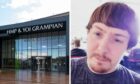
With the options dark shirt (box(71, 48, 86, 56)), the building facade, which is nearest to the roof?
the building facade

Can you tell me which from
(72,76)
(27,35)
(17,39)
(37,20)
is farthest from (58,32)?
(72,76)

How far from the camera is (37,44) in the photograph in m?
39.8

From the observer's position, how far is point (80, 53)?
338cm

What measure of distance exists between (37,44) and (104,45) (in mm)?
36961

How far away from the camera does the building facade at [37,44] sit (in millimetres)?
34469

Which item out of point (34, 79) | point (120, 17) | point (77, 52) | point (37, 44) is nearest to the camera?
point (120, 17)

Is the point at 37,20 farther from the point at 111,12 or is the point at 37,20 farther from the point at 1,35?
the point at 111,12

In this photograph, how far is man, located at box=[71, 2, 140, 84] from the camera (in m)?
3.10

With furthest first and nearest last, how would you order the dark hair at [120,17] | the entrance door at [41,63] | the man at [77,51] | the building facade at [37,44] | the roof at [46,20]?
the entrance door at [41,63], the building facade at [37,44], the roof at [46,20], the man at [77,51], the dark hair at [120,17]

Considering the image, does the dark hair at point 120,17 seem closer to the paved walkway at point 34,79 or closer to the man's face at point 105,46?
the man's face at point 105,46

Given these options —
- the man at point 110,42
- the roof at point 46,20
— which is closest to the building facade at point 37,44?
the roof at point 46,20

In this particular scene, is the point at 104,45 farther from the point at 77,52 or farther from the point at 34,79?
the point at 34,79

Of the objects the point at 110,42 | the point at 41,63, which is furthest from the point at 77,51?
the point at 41,63

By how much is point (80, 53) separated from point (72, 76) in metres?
0.28
